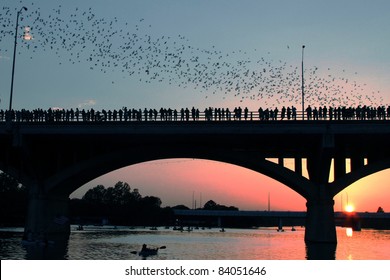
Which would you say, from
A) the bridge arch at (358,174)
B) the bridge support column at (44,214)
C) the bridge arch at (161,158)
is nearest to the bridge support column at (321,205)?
the bridge arch at (358,174)

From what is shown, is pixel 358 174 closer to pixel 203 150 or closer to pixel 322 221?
pixel 322 221

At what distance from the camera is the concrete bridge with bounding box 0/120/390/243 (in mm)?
56062

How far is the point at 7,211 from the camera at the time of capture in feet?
464

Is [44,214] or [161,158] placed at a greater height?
[161,158]

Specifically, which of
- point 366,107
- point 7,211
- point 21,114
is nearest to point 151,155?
point 21,114

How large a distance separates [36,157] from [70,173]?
3.94m

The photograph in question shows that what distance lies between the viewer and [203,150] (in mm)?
61312

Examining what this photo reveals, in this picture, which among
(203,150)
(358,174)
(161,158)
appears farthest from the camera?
(161,158)

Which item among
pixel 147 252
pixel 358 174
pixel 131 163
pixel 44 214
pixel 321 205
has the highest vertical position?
pixel 131 163

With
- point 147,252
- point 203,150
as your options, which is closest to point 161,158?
point 203,150

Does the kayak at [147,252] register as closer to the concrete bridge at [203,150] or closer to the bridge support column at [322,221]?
the concrete bridge at [203,150]

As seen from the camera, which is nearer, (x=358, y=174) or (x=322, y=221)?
(x=358, y=174)

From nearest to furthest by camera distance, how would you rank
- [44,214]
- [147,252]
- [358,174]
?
[147,252], [358,174], [44,214]

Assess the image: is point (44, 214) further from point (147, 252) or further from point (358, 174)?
point (358, 174)
